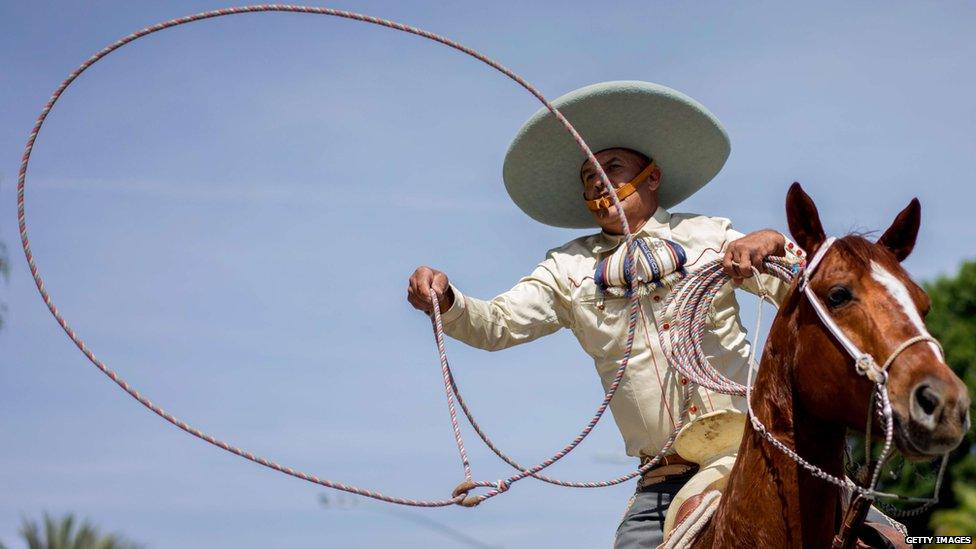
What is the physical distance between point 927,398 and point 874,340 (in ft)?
1.00

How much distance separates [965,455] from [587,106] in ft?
62.1

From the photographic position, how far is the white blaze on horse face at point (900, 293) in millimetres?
4016

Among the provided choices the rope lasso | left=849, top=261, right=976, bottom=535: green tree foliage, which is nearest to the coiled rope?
the rope lasso

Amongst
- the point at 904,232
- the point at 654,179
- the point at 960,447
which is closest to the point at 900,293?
the point at 904,232

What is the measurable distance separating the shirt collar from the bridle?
1.70 meters

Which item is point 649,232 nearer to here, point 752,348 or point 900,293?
point 752,348

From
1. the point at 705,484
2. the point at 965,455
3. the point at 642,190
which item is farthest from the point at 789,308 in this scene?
the point at 965,455

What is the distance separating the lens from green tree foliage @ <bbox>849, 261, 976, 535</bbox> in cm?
1427

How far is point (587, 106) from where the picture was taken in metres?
6.51

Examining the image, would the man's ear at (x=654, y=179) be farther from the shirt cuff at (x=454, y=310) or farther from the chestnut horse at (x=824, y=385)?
the chestnut horse at (x=824, y=385)

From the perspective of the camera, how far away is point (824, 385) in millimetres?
4246

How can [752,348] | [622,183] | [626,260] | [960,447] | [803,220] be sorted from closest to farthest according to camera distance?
[803,220]
[752,348]
[626,260]
[622,183]
[960,447]

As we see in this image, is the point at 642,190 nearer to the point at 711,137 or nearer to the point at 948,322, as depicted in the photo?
the point at 711,137

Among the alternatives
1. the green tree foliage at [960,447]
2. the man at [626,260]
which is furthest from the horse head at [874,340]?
the green tree foliage at [960,447]
